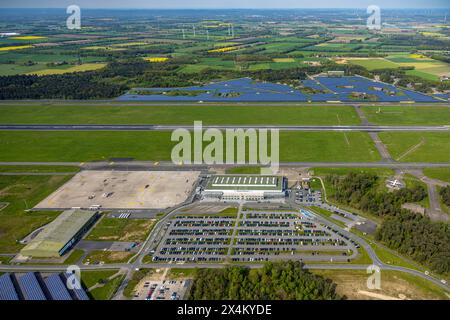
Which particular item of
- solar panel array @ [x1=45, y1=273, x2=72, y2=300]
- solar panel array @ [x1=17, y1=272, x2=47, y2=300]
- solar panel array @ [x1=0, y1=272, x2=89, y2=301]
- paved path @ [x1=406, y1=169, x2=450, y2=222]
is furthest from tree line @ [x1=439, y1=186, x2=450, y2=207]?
solar panel array @ [x1=17, y1=272, x2=47, y2=300]

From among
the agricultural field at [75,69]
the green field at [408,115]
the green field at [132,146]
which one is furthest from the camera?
the agricultural field at [75,69]

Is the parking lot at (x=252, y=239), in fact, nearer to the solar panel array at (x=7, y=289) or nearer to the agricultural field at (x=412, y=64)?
the solar panel array at (x=7, y=289)

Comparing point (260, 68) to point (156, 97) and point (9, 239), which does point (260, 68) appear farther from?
point (9, 239)

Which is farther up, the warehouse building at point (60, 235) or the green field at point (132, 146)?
the green field at point (132, 146)

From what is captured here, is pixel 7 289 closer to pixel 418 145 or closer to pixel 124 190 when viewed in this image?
pixel 124 190

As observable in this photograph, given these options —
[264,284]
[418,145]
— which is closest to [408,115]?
[418,145]

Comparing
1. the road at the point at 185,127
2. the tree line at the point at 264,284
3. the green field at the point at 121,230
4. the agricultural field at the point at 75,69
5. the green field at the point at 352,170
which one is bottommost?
the tree line at the point at 264,284

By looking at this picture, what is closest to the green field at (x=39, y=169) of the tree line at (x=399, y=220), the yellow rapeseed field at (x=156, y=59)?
the tree line at (x=399, y=220)
